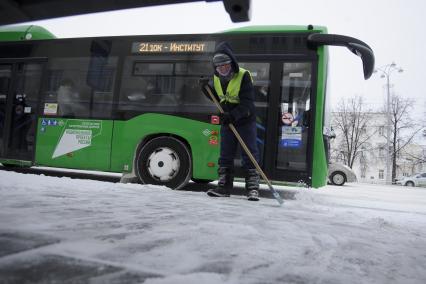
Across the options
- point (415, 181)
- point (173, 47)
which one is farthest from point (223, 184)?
point (415, 181)

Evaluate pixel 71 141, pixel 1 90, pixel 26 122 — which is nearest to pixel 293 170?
pixel 71 141

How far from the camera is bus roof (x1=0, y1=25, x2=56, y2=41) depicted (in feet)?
24.6

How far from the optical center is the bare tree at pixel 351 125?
35.3 m

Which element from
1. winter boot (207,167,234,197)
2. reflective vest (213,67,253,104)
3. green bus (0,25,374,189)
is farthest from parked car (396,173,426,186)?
reflective vest (213,67,253,104)

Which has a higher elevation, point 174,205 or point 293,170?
point 293,170

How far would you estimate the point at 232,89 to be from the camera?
521cm

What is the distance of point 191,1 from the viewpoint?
231 centimetres

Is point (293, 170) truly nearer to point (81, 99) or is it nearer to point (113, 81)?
point (113, 81)

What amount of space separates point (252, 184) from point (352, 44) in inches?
98.8

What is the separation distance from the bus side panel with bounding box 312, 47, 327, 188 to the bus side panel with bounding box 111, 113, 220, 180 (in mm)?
1517

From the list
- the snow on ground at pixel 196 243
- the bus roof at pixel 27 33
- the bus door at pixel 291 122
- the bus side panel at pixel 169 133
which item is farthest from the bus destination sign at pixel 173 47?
the snow on ground at pixel 196 243

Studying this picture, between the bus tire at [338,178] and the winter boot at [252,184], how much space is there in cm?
1030

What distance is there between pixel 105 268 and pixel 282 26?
5.47 metres

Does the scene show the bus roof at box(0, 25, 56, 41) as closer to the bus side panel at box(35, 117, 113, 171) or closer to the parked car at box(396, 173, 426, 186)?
the bus side panel at box(35, 117, 113, 171)
